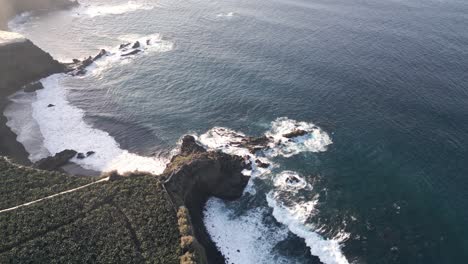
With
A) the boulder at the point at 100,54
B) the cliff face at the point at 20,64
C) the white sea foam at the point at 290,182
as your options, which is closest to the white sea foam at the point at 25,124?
the cliff face at the point at 20,64

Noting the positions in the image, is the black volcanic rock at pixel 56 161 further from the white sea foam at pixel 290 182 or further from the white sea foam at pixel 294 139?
the white sea foam at pixel 290 182

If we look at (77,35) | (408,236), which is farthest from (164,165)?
(77,35)

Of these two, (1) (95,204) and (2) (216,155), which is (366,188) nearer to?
(2) (216,155)

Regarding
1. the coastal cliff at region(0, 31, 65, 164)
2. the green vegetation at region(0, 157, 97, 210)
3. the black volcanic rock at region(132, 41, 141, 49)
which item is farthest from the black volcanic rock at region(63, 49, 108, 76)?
the green vegetation at region(0, 157, 97, 210)

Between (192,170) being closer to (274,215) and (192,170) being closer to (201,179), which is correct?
(201,179)

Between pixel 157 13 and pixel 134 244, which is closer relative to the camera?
pixel 134 244

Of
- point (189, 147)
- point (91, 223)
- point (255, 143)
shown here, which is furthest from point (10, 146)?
point (255, 143)
